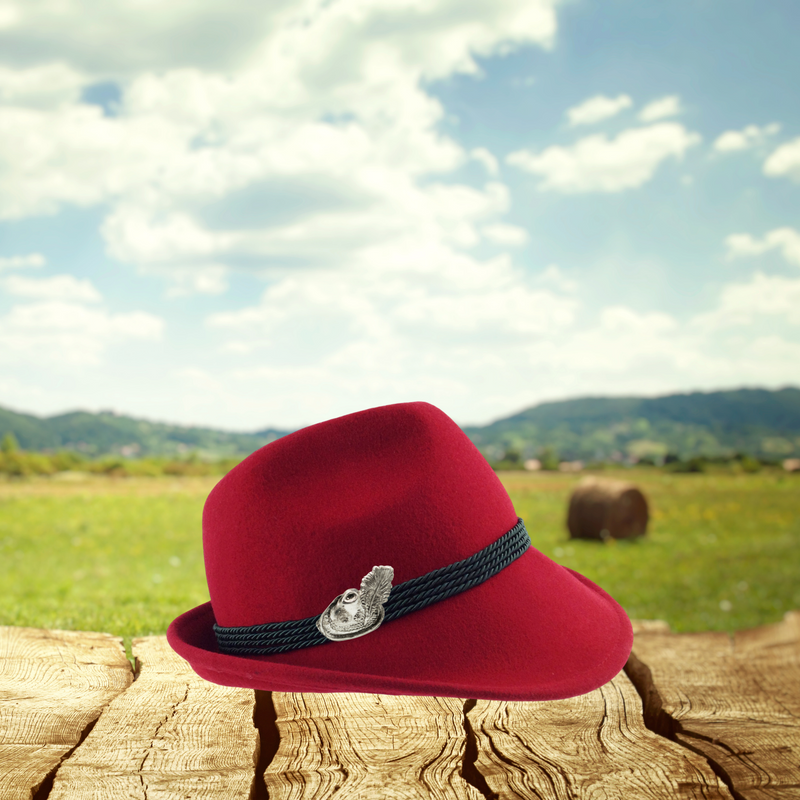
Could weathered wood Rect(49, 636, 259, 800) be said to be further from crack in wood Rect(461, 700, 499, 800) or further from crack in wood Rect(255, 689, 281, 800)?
crack in wood Rect(461, 700, 499, 800)

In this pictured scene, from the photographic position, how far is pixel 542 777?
1.84m

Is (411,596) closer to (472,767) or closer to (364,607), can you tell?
(364,607)

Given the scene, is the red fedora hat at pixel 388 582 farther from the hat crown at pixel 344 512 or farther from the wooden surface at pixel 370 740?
the wooden surface at pixel 370 740

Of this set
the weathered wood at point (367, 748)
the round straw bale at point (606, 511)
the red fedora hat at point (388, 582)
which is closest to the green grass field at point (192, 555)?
the round straw bale at point (606, 511)

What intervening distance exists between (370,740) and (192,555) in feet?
32.3

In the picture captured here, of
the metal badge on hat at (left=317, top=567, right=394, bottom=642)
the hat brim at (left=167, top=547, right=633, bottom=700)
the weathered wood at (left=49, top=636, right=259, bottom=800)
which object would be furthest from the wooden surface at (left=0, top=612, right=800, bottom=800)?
the metal badge on hat at (left=317, top=567, right=394, bottom=642)

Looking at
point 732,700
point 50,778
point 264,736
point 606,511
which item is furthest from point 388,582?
point 606,511

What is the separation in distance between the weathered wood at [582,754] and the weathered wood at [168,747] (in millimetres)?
693

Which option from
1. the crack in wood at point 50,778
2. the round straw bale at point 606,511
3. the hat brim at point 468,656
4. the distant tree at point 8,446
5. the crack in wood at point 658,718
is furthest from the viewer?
the distant tree at point 8,446

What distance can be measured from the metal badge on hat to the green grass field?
172 cm

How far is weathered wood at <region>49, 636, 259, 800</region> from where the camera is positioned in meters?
1.74

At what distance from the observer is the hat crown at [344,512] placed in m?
1.94

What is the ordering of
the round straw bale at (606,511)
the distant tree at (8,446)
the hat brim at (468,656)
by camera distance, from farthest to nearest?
1. the distant tree at (8,446)
2. the round straw bale at (606,511)
3. the hat brim at (468,656)

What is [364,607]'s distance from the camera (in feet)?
6.09
